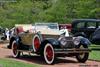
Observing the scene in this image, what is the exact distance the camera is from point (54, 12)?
46.0 metres

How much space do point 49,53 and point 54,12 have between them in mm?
30119

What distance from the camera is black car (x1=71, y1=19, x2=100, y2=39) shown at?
27013mm

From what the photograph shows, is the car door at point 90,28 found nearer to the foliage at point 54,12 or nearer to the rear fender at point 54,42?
the rear fender at point 54,42

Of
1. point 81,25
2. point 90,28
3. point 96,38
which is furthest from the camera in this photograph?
point 81,25

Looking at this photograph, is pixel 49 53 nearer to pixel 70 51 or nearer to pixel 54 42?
pixel 54 42

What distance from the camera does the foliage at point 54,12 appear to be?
45469mm

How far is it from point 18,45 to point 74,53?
323cm

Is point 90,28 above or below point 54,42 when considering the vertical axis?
below

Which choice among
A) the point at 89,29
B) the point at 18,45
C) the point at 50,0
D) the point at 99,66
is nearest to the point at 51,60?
the point at 99,66

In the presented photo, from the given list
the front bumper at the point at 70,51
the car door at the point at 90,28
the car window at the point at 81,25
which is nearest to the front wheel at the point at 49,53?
the front bumper at the point at 70,51

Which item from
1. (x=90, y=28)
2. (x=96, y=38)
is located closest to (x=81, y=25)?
(x=90, y=28)

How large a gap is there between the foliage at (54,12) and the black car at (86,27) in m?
15.9

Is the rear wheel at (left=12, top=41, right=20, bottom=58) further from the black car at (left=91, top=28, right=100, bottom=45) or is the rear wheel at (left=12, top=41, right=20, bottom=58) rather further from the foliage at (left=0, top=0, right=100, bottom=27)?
the foliage at (left=0, top=0, right=100, bottom=27)

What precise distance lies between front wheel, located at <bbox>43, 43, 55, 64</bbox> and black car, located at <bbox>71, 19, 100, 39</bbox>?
10.3m
